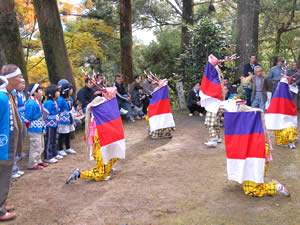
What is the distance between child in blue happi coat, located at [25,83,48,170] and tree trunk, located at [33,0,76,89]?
3189 millimetres

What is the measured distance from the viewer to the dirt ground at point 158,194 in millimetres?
3568

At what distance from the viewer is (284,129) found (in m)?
6.37

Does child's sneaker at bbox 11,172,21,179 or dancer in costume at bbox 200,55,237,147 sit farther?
dancer in costume at bbox 200,55,237,147

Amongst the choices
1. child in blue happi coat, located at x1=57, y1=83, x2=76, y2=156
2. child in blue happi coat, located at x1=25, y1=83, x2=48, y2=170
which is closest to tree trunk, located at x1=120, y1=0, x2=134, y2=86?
child in blue happi coat, located at x1=57, y1=83, x2=76, y2=156

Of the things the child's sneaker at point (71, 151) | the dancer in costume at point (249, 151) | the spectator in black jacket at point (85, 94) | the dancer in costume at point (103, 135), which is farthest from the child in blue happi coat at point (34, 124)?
the dancer in costume at point (249, 151)

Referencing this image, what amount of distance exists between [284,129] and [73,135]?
560 centimetres

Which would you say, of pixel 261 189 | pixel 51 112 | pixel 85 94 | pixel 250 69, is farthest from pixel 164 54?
pixel 261 189

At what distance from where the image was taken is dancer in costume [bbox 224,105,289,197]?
12.9 ft

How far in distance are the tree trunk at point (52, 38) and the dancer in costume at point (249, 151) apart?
243 inches

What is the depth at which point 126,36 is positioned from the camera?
11820mm

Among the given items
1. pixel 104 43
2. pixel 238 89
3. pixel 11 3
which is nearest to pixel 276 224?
pixel 238 89

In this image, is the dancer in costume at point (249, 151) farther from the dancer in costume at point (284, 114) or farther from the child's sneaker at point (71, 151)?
the child's sneaker at point (71, 151)

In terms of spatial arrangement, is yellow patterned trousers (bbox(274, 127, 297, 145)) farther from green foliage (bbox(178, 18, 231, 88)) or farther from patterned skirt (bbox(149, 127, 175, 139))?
green foliage (bbox(178, 18, 231, 88))

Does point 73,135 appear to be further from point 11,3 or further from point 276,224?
point 276,224
